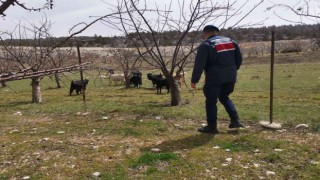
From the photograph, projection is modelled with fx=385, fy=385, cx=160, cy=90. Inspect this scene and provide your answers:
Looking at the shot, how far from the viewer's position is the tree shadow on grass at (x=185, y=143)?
698cm

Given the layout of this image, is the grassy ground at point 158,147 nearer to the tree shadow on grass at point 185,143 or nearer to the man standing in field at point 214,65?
the tree shadow on grass at point 185,143

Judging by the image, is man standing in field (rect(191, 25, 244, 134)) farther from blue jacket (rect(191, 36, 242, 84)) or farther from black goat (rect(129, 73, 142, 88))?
black goat (rect(129, 73, 142, 88))

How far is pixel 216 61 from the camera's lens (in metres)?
7.63

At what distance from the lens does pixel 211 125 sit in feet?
26.2

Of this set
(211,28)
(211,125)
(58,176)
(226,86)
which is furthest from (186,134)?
(58,176)

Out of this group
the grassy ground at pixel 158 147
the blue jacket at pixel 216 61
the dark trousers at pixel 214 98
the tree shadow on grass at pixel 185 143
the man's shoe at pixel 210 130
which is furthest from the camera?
the man's shoe at pixel 210 130

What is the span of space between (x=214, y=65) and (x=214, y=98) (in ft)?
2.21

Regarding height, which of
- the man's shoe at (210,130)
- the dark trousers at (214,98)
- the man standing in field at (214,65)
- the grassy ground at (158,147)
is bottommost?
the grassy ground at (158,147)

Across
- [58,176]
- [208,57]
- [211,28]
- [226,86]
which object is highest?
[211,28]

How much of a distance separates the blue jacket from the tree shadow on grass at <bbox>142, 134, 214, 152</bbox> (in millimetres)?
1120

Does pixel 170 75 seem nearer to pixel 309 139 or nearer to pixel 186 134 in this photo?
pixel 186 134

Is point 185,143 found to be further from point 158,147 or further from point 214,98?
point 214,98

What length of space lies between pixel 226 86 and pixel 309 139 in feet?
6.28

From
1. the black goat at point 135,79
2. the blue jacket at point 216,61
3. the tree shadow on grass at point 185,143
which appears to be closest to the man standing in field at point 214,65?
the blue jacket at point 216,61
